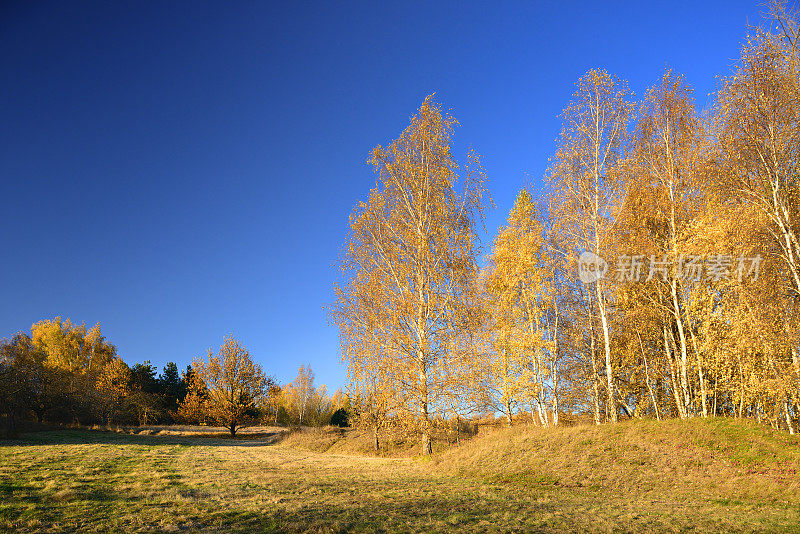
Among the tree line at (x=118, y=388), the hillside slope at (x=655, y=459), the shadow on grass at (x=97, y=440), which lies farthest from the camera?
the tree line at (x=118, y=388)

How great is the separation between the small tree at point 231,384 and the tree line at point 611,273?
77.9 feet

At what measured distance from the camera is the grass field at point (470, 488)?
250 inches

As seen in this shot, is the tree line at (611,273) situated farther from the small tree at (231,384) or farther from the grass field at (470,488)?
the small tree at (231,384)

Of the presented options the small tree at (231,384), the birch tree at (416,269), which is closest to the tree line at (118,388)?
the small tree at (231,384)
